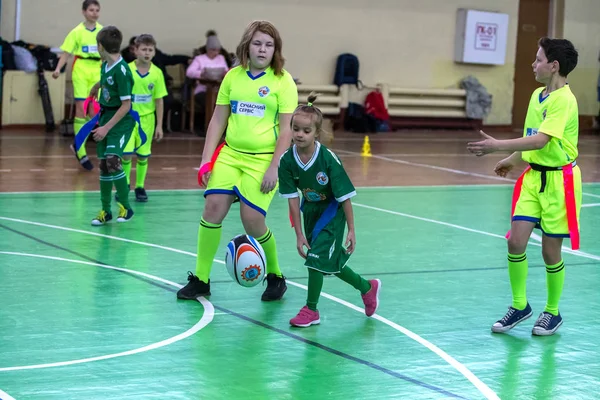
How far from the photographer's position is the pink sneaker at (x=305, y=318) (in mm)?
6465

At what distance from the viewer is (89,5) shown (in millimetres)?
14219

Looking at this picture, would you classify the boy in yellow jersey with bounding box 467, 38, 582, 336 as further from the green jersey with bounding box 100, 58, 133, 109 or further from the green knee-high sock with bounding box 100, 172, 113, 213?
the green knee-high sock with bounding box 100, 172, 113, 213

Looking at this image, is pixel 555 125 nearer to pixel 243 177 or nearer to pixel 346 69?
pixel 243 177

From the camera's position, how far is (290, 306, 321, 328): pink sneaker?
21.2 ft

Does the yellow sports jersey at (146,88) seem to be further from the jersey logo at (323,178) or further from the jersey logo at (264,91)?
the jersey logo at (323,178)

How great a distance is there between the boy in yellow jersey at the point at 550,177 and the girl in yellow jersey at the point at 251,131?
1642 mm

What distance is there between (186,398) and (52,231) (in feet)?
16.1

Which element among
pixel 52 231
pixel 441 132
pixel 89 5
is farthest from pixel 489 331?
pixel 441 132

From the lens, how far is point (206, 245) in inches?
279

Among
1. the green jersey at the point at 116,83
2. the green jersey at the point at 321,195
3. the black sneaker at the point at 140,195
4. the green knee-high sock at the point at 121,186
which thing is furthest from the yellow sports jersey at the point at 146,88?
the green jersey at the point at 321,195

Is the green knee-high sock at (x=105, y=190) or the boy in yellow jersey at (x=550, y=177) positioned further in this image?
the green knee-high sock at (x=105, y=190)

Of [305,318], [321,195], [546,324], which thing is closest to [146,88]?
[321,195]

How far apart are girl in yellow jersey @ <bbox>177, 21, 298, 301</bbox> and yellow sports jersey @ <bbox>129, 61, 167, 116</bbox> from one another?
478 cm

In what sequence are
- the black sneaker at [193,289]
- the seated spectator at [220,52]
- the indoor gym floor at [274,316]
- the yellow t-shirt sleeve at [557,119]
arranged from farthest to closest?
the seated spectator at [220,52], the black sneaker at [193,289], the yellow t-shirt sleeve at [557,119], the indoor gym floor at [274,316]
